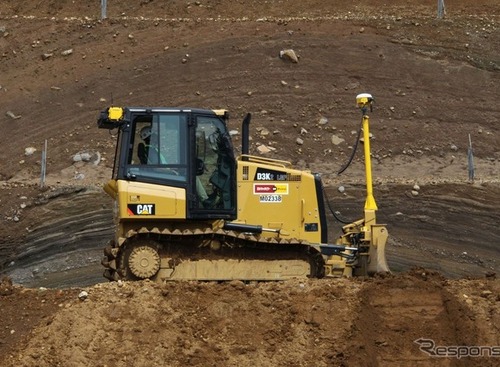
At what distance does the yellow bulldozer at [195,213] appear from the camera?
12.5 meters

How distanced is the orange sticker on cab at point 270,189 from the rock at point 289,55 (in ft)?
32.9

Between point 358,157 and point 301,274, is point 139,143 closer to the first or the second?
point 301,274

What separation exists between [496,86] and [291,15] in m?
6.87

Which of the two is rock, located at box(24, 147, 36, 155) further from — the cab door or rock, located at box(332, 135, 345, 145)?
the cab door

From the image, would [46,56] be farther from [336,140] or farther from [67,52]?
[336,140]

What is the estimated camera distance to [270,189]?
13.4 m

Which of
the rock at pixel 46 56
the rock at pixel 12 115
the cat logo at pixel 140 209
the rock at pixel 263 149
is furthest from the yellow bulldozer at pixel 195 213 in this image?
the rock at pixel 46 56

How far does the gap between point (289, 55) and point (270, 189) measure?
1019 centimetres

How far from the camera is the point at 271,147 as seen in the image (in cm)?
2042

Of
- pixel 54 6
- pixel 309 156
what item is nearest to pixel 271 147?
pixel 309 156

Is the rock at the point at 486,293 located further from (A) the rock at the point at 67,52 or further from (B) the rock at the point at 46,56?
(B) the rock at the point at 46,56

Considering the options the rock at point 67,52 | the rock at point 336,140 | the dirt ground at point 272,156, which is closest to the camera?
the dirt ground at point 272,156

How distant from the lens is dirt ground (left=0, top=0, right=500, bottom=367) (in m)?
10.8

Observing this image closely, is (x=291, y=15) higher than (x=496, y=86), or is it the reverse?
(x=291, y=15)
